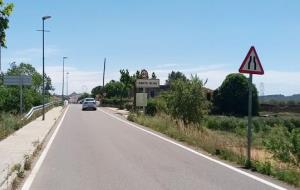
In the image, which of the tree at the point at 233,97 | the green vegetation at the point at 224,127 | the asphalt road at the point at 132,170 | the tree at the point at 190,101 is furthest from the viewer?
the tree at the point at 233,97

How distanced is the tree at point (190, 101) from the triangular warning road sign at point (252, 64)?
18.8m

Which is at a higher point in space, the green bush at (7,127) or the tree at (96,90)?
the tree at (96,90)

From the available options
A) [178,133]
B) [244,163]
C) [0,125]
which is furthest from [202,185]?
[0,125]

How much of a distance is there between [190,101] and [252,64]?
19.0 metres

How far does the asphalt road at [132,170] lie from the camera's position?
1161 centimetres

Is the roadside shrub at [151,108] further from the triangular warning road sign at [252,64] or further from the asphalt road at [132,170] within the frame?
the triangular warning road sign at [252,64]

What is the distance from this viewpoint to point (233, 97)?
83438 mm

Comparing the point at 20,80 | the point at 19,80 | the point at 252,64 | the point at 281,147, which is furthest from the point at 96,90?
the point at 252,64

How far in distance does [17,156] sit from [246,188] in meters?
7.92

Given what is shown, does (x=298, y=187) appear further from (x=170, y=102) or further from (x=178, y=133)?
(x=170, y=102)

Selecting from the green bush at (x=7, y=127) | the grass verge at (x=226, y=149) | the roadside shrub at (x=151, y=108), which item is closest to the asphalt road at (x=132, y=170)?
the grass verge at (x=226, y=149)

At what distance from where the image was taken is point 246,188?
11219 millimetres

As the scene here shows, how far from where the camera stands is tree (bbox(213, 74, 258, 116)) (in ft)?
274

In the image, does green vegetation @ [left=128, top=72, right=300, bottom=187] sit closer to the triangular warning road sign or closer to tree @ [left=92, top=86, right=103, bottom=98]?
the triangular warning road sign
